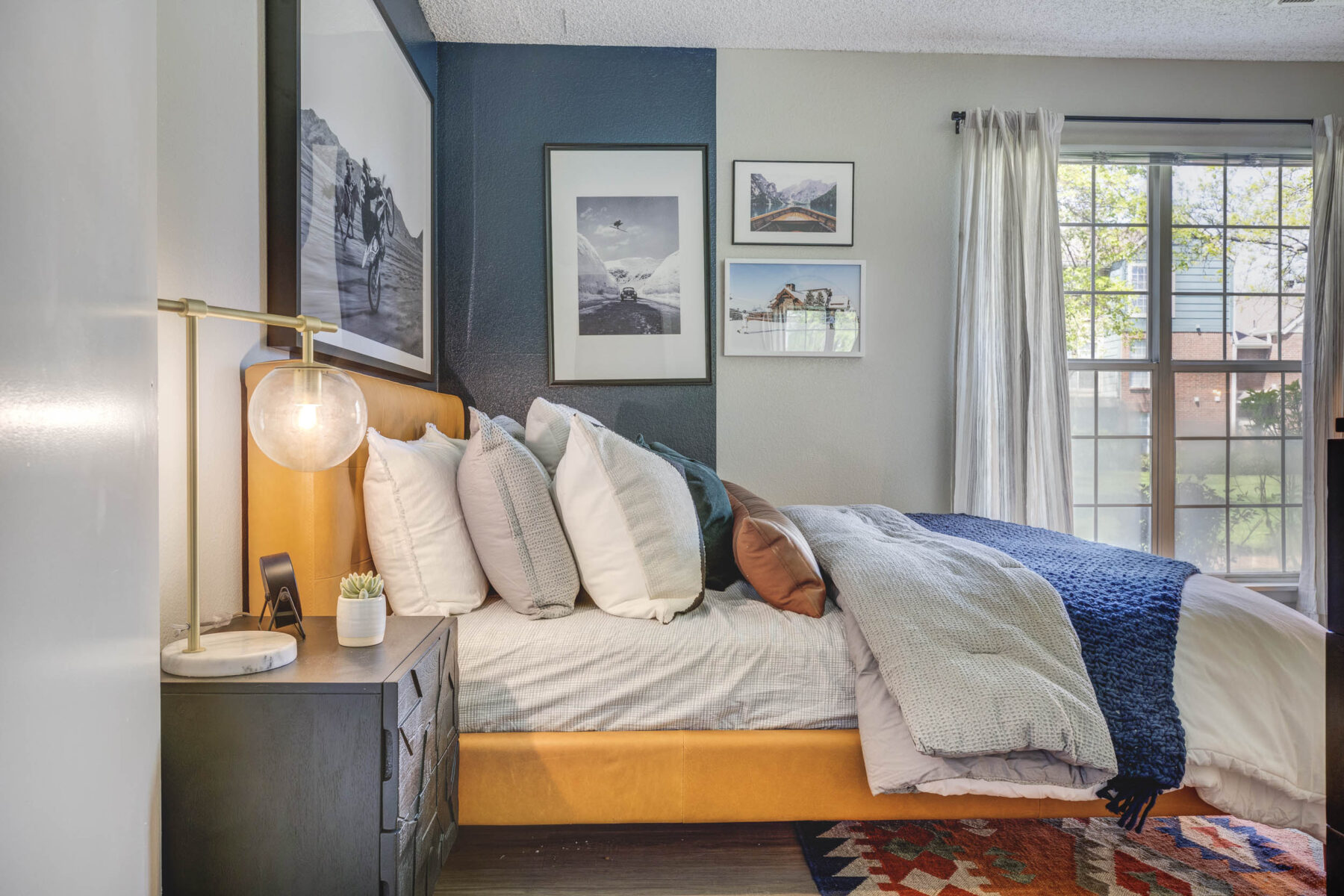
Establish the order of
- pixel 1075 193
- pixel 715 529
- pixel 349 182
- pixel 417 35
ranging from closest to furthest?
pixel 715 529
pixel 349 182
pixel 417 35
pixel 1075 193

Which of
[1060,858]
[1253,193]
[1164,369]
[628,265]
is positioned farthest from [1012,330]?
[1060,858]

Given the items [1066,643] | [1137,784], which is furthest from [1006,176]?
[1137,784]

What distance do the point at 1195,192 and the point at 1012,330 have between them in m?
1.21

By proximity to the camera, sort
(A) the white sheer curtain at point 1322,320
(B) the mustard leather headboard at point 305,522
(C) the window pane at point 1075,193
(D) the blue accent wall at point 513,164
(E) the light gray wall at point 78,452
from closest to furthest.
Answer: (E) the light gray wall at point 78,452
(B) the mustard leather headboard at point 305,522
(D) the blue accent wall at point 513,164
(A) the white sheer curtain at point 1322,320
(C) the window pane at point 1075,193

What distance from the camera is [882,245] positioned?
3.30m

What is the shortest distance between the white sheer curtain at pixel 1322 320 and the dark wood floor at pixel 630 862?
3.06m

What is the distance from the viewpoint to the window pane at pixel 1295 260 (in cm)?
345

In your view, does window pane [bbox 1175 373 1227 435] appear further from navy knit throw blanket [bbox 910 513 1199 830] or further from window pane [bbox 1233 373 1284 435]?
navy knit throw blanket [bbox 910 513 1199 830]

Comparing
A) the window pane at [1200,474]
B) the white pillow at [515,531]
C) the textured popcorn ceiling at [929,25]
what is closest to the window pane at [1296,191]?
the textured popcorn ceiling at [929,25]

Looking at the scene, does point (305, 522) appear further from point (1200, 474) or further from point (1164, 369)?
point (1200, 474)

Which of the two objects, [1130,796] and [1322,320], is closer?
[1130,796]

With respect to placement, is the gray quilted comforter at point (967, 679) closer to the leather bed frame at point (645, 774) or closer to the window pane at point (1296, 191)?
the leather bed frame at point (645, 774)

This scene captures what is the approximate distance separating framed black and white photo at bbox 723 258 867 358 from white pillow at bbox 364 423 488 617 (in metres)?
1.89

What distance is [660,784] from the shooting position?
4.89 feet
